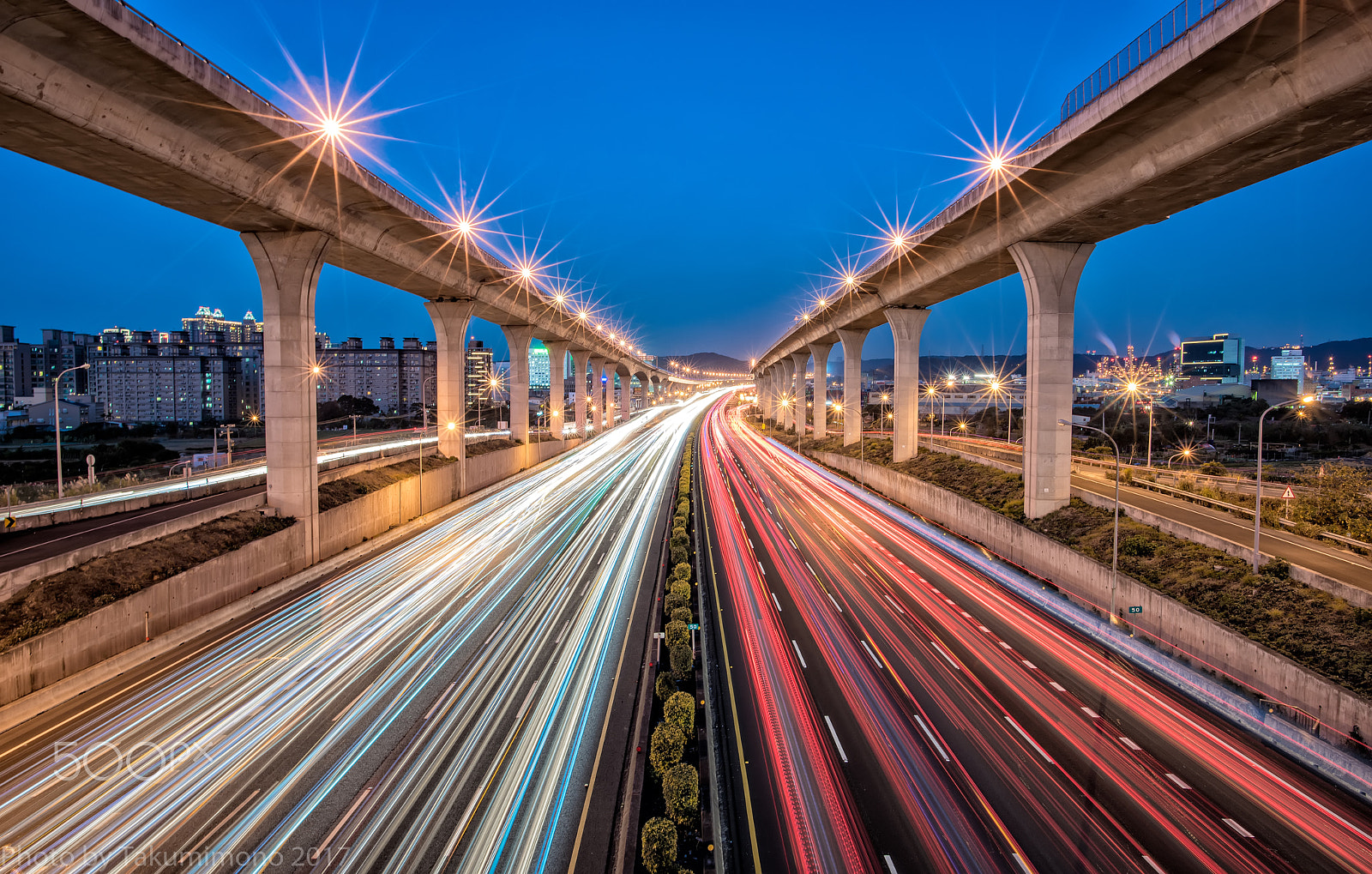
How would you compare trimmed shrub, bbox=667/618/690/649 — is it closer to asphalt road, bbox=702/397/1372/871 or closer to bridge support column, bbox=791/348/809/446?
asphalt road, bbox=702/397/1372/871

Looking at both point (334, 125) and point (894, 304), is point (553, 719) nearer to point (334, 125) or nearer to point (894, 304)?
point (334, 125)

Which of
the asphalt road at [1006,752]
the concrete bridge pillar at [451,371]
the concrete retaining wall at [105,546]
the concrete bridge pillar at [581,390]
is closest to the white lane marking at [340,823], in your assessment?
the asphalt road at [1006,752]

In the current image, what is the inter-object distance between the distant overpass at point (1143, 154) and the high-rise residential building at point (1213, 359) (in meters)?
154

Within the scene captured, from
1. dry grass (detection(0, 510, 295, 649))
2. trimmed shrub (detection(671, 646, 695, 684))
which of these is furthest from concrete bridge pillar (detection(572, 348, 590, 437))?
trimmed shrub (detection(671, 646, 695, 684))

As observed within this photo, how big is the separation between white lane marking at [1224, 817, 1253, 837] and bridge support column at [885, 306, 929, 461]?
32.7m

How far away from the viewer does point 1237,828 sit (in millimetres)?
9922

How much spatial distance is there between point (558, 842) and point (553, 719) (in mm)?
3544

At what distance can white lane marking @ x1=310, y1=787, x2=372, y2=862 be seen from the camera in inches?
358

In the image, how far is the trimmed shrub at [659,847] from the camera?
8.65m

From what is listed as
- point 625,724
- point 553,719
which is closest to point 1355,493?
point 625,724

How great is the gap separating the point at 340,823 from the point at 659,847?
5.47m

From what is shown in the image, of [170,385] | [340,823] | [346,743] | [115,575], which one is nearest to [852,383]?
[346,743]

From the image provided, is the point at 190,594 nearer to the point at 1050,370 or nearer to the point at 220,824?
the point at 220,824

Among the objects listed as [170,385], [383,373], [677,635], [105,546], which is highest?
[383,373]
